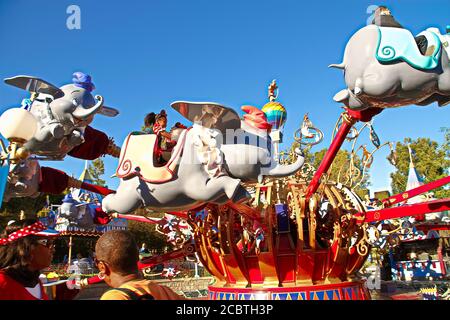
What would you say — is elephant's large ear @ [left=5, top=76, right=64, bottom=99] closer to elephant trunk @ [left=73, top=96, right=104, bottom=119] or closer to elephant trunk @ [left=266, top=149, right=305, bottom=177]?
elephant trunk @ [left=73, top=96, right=104, bottom=119]

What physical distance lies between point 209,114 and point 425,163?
26.6 meters

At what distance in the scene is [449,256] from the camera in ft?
70.0

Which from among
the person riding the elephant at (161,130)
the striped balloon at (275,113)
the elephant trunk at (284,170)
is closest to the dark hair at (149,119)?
the person riding the elephant at (161,130)

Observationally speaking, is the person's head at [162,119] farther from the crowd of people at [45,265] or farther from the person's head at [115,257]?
the person's head at [115,257]

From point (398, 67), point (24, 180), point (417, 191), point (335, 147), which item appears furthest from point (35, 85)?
point (417, 191)

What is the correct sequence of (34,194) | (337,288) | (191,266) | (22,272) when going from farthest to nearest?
(191,266) < (337,288) < (34,194) < (22,272)

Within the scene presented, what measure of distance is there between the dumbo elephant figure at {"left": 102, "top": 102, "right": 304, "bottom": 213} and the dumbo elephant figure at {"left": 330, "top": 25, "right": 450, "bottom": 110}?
3.12 ft

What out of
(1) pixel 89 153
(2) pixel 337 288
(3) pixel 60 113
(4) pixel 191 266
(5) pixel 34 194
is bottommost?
(4) pixel 191 266

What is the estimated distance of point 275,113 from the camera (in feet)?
22.7
